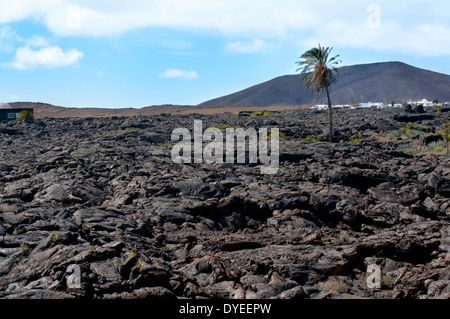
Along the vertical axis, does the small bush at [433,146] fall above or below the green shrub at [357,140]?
below

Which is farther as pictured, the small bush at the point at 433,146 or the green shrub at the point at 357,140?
the green shrub at the point at 357,140

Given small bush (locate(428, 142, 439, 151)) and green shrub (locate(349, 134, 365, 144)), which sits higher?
green shrub (locate(349, 134, 365, 144))

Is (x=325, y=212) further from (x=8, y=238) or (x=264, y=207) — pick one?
(x=8, y=238)

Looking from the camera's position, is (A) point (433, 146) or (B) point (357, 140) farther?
(B) point (357, 140)

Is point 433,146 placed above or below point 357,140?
below

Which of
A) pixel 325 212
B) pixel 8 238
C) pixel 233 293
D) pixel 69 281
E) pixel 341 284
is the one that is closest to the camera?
pixel 69 281

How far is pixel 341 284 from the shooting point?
8.40m

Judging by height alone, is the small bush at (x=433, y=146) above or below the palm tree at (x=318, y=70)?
below

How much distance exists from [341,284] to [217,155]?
12664 mm

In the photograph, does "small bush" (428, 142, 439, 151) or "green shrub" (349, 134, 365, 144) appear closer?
"small bush" (428, 142, 439, 151)
